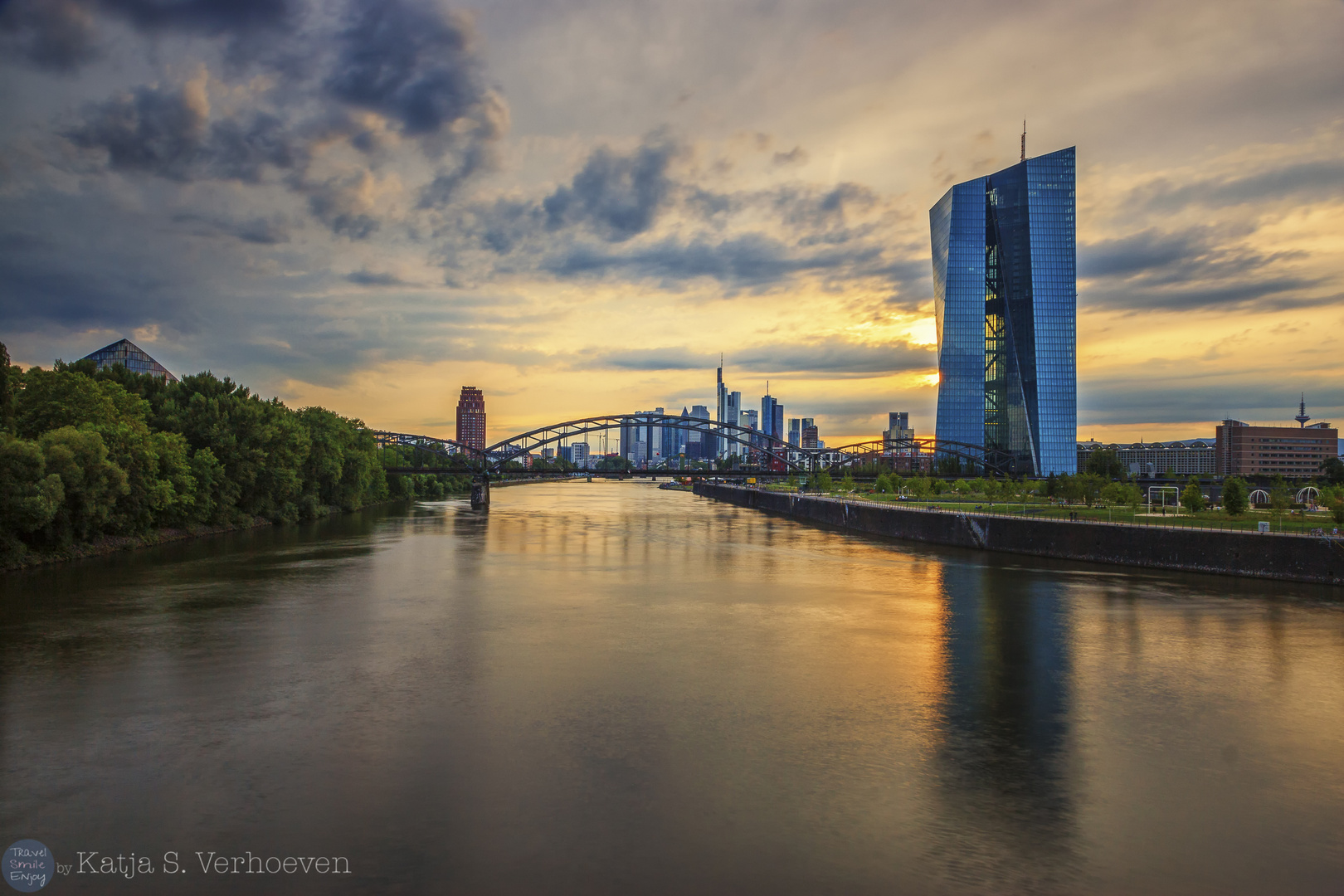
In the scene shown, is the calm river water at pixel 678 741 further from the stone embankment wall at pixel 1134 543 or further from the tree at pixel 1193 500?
the tree at pixel 1193 500

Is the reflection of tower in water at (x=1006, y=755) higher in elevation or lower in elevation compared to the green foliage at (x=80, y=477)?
lower

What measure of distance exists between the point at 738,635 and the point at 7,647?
16.9 metres

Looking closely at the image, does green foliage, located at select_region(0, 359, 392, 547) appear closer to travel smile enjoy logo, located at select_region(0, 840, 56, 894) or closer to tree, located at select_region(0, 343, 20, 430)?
tree, located at select_region(0, 343, 20, 430)

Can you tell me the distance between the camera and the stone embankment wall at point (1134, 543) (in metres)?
29.2

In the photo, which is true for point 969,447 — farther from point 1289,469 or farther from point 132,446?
point 132,446

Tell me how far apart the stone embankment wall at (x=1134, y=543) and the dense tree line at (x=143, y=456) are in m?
40.8

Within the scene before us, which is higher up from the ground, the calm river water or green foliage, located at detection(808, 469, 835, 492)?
green foliage, located at detection(808, 469, 835, 492)

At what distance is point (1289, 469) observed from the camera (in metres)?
163

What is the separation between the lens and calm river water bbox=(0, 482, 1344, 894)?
9.10 metres

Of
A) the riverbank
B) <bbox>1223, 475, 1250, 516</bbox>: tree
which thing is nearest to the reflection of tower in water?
<bbox>1223, 475, 1250, 516</bbox>: tree

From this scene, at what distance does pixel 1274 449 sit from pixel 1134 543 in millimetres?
162632

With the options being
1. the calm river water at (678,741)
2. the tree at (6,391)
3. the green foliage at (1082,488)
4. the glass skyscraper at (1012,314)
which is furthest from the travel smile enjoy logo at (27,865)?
the glass skyscraper at (1012,314)

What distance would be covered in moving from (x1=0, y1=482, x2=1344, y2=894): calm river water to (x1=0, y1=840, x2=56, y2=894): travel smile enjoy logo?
178 mm

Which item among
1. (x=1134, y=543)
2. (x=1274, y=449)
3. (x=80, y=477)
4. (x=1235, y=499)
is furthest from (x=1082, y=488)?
(x=1274, y=449)
